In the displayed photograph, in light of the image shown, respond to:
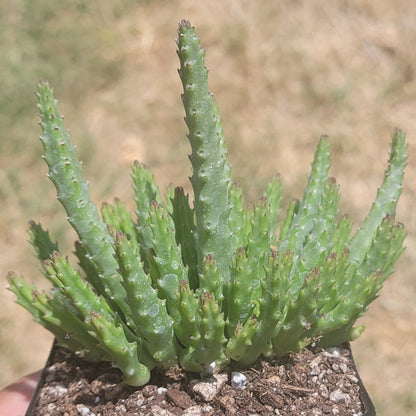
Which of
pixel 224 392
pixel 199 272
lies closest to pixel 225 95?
pixel 199 272

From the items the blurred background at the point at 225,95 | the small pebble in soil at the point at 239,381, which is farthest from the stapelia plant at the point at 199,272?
the blurred background at the point at 225,95

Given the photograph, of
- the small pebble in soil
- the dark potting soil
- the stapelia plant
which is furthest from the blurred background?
the small pebble in soil

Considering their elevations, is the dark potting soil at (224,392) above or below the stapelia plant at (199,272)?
below

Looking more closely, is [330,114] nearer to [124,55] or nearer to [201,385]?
[124,55]

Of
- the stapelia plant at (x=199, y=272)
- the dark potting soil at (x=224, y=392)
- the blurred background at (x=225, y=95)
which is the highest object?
the blurred background at (x=225, y=95)

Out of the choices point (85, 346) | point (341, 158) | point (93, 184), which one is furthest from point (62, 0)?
point (85, 346)

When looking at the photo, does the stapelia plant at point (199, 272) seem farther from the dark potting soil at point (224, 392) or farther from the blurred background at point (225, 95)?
the blurred background at point (225, 95)

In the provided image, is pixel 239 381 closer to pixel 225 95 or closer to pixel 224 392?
pixel 224 392
